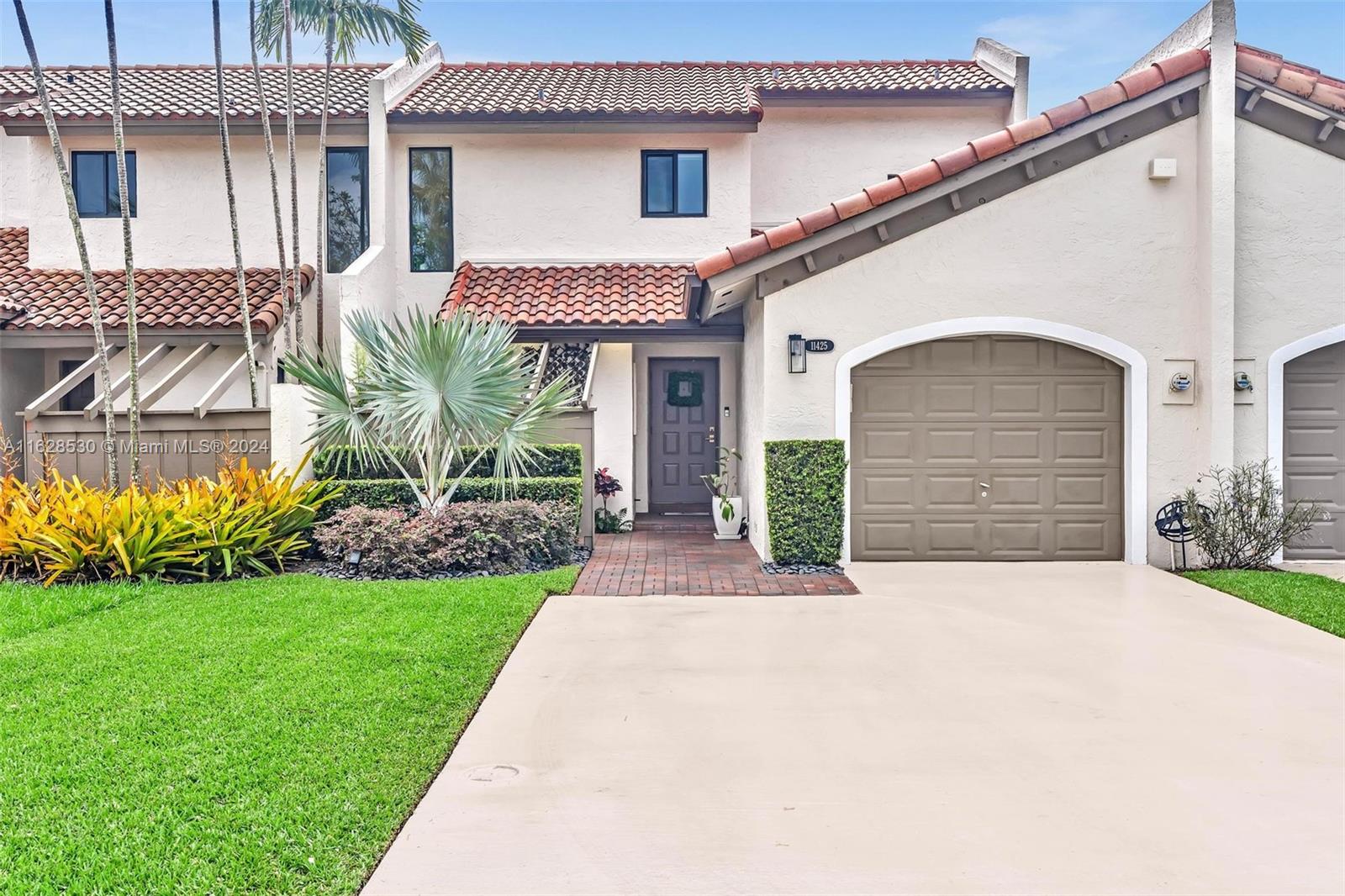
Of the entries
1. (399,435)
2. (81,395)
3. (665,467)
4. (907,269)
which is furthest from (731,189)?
(81,395)

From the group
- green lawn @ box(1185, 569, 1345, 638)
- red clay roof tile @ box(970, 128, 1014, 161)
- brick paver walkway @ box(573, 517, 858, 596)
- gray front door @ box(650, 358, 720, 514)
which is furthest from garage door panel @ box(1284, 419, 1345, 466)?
gray front door @ box(650, 358, 720, 514)

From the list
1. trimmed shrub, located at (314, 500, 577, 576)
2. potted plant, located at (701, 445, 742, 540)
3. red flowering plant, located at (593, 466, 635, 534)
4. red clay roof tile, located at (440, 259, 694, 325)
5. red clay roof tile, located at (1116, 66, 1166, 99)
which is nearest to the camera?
trimmed shrub, located at (314, 500, 577, 576)

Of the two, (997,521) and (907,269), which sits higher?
(907,269)

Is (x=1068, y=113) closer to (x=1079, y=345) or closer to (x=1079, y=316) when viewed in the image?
(x=1079, y=316)

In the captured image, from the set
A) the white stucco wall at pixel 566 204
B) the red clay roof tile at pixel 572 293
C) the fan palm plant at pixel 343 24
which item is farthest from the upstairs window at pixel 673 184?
the fan palm plant at pixel 343 24

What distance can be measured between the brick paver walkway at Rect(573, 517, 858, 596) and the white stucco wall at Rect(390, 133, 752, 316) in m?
5.44

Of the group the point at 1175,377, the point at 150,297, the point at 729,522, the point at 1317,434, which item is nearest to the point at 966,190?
the point at 1175,377

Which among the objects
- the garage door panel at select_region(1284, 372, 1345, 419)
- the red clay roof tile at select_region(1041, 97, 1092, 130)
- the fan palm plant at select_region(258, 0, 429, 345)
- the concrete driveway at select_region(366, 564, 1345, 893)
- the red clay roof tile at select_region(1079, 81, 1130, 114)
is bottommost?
the concrete driveway at select_region(366, 564, 1345, 893)

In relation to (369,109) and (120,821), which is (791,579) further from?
(369,109)

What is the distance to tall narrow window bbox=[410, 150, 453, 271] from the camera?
1658cm

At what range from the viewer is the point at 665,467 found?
16.6 meters

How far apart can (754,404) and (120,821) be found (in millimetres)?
9441

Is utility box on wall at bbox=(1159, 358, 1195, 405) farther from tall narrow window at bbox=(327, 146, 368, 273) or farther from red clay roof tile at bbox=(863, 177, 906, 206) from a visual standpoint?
tall narrow window at bbox=(327, 146, 368, 273)

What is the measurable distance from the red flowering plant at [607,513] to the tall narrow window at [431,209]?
5.00m
